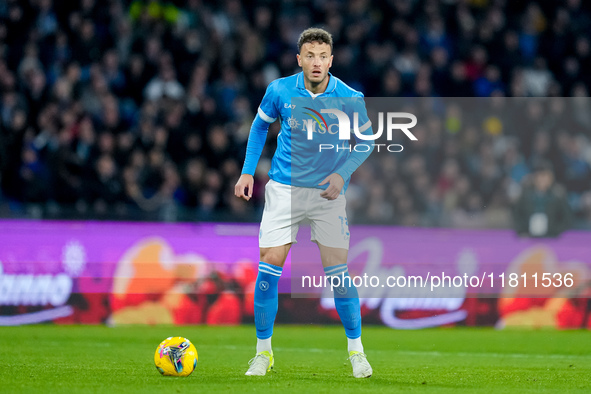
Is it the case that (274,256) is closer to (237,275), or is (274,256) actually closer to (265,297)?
(265,297)

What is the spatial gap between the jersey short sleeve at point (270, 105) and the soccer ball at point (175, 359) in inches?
66.5

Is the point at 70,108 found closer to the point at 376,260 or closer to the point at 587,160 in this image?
the point at 376,260

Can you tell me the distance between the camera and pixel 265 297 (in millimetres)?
6457

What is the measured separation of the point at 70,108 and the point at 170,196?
194 centimetres

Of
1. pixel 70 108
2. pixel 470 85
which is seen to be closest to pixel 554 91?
pixel 470 85

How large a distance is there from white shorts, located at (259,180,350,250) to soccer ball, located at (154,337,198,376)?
0.89m

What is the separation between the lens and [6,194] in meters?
11.8

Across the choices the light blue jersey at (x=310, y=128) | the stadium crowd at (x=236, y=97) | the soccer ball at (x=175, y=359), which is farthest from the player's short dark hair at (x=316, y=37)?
the stadium crowd at (x=236, y=97)

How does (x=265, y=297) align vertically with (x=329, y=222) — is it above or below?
below

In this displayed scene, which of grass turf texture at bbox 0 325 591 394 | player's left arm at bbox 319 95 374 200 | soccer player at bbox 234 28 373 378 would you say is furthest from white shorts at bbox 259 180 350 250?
grass turf texture at bbox 0 325 591 394

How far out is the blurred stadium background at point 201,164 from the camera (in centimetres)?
1131

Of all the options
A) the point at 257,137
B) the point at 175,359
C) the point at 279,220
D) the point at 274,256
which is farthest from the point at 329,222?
the point at 175,359

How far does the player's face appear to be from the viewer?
20.7 feet

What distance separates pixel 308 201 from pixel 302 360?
1.94 m
